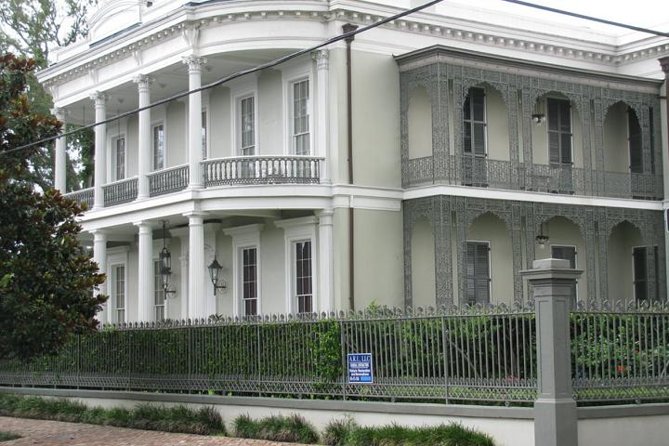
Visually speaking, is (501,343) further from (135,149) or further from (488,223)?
(135,149)

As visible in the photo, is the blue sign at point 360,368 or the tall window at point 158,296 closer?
the blue sign at point 360,368

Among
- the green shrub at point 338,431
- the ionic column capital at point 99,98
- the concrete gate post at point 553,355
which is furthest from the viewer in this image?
the ionic column capital at point 99,98

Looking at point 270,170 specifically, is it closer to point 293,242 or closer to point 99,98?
point 293,242

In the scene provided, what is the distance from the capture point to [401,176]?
25.9 meters

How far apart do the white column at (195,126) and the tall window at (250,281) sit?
9.88 ft

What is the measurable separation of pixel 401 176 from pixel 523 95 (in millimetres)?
3410

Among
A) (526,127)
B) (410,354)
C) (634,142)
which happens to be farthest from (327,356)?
(634,142)

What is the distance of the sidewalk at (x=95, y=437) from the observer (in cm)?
1895

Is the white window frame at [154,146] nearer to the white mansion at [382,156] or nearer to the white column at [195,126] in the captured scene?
the white mansion at [382,156]

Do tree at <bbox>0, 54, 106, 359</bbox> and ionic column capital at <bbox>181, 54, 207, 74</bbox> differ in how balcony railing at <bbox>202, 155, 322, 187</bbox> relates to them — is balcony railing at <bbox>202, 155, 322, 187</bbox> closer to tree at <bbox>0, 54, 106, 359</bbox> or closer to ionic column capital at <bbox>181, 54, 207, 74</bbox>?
ionic column capital at <bbox>181, 54, 207, 74</bbox>

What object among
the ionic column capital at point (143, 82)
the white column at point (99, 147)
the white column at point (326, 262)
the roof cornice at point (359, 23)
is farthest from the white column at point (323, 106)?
the white column at point (99, 147)

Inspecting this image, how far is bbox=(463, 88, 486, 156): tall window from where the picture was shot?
87.4 feet

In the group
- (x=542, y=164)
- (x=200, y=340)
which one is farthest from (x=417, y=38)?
(x=200, y=340)

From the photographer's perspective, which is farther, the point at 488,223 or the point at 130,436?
the point at 488,223
